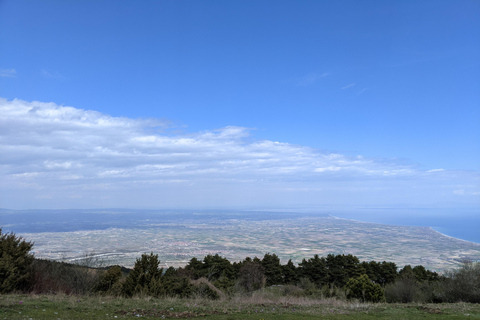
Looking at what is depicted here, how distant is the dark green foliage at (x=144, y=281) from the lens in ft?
55.1

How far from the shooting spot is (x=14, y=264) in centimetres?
1473

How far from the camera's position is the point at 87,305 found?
11008 mm

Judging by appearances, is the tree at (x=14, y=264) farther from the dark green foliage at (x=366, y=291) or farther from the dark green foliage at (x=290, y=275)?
the dark green foliage at (x=290, y=275)

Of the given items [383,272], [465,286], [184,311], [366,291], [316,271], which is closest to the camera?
[184,311]

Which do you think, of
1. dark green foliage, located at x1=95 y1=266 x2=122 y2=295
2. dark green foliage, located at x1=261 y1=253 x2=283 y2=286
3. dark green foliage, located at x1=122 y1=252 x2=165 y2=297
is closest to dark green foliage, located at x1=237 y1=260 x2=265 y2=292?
dark green foliage, located at x1=261 y1=253 x2=283 y2=286

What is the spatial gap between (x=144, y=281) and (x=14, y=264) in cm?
682

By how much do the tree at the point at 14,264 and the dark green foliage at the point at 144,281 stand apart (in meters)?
5.29

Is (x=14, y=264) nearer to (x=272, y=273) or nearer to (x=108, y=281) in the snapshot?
(x=108, y=281)

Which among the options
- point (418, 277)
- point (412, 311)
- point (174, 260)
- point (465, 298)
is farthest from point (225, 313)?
point (174, 260)

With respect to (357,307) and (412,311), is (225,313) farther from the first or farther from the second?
(412,311)

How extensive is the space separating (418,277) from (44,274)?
42649 millimetres

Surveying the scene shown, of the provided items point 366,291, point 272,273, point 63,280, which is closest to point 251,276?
point 272,273

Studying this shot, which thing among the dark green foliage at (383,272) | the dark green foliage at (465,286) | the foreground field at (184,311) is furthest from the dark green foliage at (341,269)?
the foreground field at (184,311)

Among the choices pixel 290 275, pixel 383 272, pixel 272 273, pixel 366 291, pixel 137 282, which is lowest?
pixel 290 275
